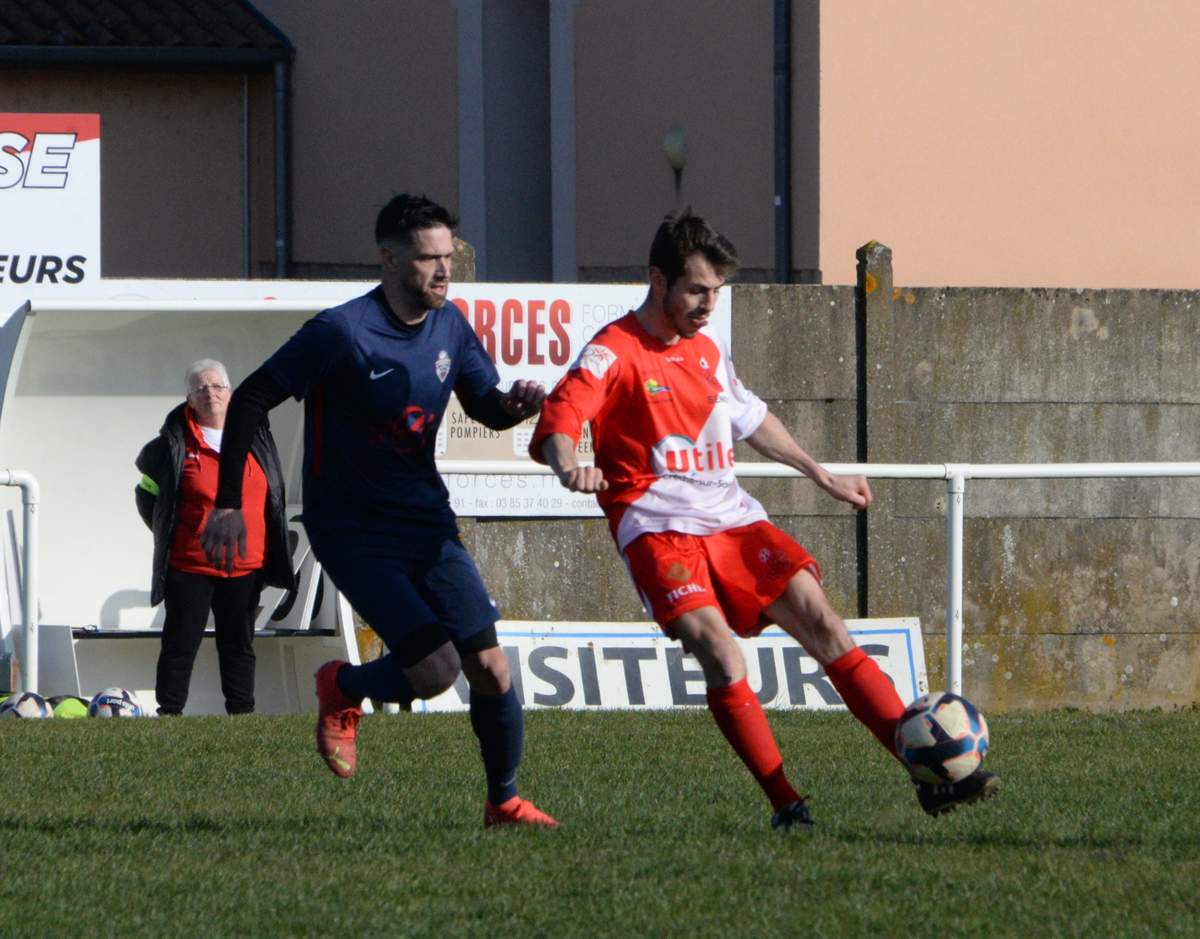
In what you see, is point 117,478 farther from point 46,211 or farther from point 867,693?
point 867,693

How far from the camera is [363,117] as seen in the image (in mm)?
18484

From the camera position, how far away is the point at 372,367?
597 cm

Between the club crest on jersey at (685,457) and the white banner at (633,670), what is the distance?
4.37 metres

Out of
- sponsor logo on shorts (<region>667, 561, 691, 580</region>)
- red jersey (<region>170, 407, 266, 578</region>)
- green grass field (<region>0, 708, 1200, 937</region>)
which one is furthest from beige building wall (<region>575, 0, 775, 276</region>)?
sponsor logo on shorts (<region>667, 561, 691, 580</region>)

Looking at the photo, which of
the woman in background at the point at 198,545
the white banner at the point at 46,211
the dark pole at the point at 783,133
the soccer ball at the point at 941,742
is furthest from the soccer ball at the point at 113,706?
the dark pole at the point at 783,133

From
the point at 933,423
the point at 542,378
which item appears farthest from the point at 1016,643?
the point at 542,378

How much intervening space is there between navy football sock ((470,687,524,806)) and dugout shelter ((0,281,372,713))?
4.99 meters

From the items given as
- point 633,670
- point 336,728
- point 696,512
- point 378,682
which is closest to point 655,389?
point 696,512

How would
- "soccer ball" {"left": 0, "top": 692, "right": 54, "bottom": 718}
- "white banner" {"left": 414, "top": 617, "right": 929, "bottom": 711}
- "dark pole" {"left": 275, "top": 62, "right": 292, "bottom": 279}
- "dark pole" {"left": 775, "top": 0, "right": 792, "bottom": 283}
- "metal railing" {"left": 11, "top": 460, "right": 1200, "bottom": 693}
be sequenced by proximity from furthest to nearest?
Answer: "dark pole" {"left": 275, "top": 62, "right": 292, "bottom": 279} < "dark pole" {"left": 775, "top": 0, "right": 792, "bottom": 283} < "white banner" {"left": 414, "top": 617, "right": 929, "bottom": 711} < "metal railing" {"left": 11, "top": 460, "right": 1200, "bottom": 693} < "soccer ball" {"left": 0, "top": 692, "right": 54, "bottom": 718}

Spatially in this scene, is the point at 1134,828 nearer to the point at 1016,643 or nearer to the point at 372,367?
the point at 372,367

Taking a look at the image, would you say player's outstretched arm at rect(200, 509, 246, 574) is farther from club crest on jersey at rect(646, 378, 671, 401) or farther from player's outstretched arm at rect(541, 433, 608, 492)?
club crest on jersey at rect(646, 378, 671, 401)

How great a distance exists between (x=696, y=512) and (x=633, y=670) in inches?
179

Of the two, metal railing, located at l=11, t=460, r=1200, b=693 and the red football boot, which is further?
metal railing, located at l=11, t=460, r=1200, b=693

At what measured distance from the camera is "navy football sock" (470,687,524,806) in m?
6.16
